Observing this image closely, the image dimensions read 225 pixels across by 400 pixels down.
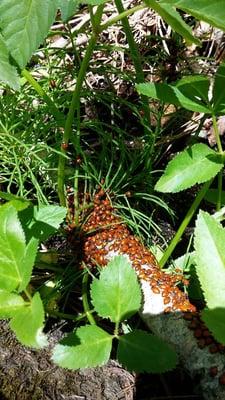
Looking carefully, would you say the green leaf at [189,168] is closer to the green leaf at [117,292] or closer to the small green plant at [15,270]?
the green leaf at [117,292]

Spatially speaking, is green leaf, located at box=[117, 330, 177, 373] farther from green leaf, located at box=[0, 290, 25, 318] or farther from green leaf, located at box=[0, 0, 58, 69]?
green leaf, located at box=[0, 0, 58, 69]

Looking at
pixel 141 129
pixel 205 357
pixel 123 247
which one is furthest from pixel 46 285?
pixel 141 129

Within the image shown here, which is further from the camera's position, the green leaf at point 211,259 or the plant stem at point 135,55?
the plant stem at point 135,55

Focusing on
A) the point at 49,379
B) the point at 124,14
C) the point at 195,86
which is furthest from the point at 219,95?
the point at 49,379

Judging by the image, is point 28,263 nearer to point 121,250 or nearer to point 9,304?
point 9,304

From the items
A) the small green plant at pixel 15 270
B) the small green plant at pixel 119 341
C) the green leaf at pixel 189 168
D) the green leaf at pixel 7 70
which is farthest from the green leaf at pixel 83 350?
the green leaf at pixel 7 70
